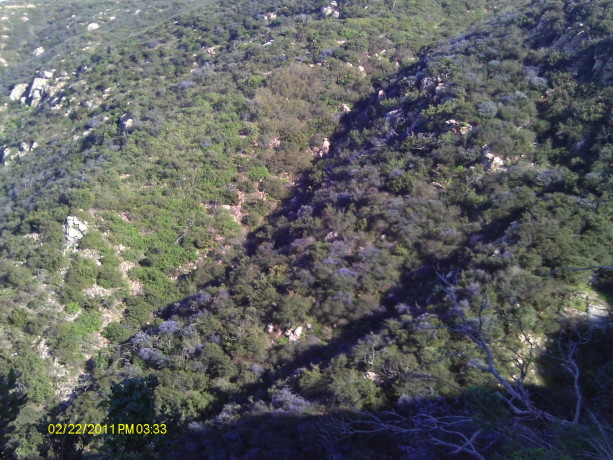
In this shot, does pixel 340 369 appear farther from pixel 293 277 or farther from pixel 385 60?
pixel 385 60

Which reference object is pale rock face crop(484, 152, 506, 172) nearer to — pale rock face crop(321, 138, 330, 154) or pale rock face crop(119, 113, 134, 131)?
pale rock face crop(321, 138, 330, 154)

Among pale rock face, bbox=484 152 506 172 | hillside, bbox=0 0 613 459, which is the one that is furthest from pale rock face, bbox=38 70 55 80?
pale rock face, bbox=484 152 506 172

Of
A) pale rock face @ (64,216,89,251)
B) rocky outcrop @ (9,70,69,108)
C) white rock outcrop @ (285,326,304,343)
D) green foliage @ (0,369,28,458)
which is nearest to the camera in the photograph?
green foliage @ (0,369,28,458)

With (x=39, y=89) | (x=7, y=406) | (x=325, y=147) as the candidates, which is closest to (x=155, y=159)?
(x=325, y=147)

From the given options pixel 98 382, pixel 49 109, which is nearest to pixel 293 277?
pixel 98 382

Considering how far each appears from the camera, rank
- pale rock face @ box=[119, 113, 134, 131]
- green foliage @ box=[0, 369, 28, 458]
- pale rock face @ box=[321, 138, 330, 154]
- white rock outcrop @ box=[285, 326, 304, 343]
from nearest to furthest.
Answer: green foliage @ box=[0, 369, 28, 458]
white rock outcrop @ box=[285, 326, 304, 343]
pale rock face @ box=[321, 138, 330, 154]
pale rock face @ box=[119, 113, 134, 131]

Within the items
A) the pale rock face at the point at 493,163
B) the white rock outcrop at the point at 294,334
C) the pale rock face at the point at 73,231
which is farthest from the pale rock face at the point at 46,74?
the pale rock face at the point at 493,163

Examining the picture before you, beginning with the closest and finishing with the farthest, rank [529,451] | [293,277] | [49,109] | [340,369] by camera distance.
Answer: [529,451], [340,369], [293,277], [49,109]
